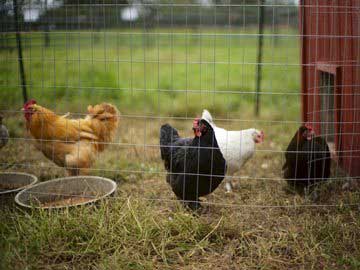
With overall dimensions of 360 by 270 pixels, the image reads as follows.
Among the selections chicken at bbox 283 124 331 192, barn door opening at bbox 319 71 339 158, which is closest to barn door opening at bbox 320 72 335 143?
barn door opening at bbox 319 71 339 158

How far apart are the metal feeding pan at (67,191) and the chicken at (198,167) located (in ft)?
2.15

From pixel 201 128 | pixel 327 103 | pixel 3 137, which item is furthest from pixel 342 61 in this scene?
pixel 3 137

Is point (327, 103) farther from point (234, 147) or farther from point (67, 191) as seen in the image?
point (67, 191)

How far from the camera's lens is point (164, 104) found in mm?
8531

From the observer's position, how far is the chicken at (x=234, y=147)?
4270mm

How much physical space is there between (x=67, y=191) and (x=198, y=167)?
140cm

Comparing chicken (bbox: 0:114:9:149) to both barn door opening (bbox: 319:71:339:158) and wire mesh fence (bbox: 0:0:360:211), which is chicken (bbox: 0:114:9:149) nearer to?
wire mesh fence (bbox: 0:0:360:211)

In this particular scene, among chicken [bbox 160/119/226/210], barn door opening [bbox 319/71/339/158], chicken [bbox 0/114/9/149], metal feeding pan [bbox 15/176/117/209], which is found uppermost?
barn door opening [bbox 319/71/339/158]

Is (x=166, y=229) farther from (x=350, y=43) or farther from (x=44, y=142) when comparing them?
(x=350, y=43)

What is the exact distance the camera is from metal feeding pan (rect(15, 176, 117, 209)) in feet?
12.4

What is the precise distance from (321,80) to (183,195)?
100 inches

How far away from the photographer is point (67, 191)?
4.03 m

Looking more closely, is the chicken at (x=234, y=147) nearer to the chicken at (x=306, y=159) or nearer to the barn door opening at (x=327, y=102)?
the chicken at (x=306, y=159)

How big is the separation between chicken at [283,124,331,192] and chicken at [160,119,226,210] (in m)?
0.89
